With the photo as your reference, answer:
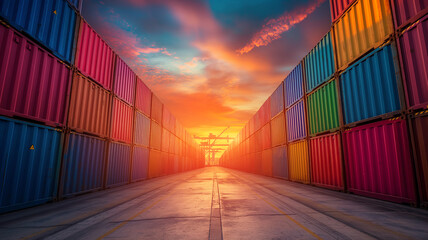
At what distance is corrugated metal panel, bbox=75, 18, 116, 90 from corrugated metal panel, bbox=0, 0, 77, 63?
0.66 m

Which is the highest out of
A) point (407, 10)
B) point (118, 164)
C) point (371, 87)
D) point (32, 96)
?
point (407, 10)

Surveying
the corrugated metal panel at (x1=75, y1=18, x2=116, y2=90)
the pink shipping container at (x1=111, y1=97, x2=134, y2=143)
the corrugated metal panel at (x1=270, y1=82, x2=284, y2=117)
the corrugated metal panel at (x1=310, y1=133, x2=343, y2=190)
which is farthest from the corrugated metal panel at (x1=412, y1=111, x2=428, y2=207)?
the pink shipping container at (x1=111, y1=97, x2=134, y2=143)

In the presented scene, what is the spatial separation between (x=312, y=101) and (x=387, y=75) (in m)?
6.02

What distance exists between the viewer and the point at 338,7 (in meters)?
11.4

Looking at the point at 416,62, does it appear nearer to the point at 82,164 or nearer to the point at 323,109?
the point at 323,109

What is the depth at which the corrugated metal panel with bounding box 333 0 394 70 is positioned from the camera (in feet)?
27.9

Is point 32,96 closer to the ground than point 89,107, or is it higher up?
closer to the ground

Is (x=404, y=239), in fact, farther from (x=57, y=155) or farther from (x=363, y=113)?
(x=57, y=155)

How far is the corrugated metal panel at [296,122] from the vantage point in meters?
15.5

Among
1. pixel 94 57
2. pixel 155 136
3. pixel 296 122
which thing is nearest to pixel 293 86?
pixel 296 122

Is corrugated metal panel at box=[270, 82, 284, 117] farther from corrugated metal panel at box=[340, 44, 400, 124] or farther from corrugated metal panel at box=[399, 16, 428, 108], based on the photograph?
corrugated metal panel at box=[399, 16, 428, 108]

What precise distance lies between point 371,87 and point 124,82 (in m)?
14.7

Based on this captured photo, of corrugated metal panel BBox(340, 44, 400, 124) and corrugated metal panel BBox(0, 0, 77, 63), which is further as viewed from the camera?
corrugated metal panel BBox(340, 44, 400, 124)

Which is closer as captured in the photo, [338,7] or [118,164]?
[338,7]
